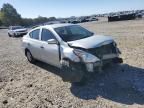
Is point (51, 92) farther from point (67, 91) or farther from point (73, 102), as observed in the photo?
point (73, 102)

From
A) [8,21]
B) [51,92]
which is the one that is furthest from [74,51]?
[8,21]

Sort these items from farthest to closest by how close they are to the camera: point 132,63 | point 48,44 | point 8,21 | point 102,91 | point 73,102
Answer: point 8,21
point 132,63
point 48,44
point 102,91
point 73,102

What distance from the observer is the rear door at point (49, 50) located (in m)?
7.78

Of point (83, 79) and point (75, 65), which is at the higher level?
point (75, 65)

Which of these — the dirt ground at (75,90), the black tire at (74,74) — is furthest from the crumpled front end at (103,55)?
the dirt ground at (75,90)

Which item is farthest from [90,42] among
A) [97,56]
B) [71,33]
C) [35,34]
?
[35,34]

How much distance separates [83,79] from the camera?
682 centimetres

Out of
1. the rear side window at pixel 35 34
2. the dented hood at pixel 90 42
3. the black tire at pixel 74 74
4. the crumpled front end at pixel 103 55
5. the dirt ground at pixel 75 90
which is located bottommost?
the dirt ground at pixel 75 90

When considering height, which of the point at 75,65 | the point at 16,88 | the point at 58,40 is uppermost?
the point at 58,40

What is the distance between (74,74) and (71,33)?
203 cm

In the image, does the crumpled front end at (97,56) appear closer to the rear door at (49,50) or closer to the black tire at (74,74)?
the black tire at (74,74)

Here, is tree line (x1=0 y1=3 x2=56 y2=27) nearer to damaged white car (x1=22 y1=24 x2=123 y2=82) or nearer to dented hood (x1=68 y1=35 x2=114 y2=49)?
damaged white car (x1=22 y1=24 x2=123 y2=82)

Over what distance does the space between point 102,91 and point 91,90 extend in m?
0.33

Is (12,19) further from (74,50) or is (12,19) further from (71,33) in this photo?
(74,50)
